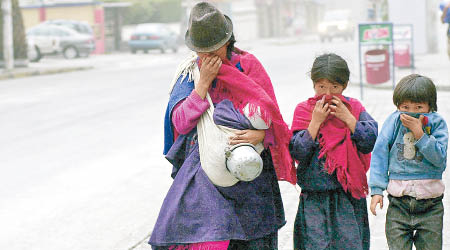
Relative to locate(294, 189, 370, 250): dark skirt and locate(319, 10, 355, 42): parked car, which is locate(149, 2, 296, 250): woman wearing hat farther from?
locate(319, 10, 355, 42): parked car

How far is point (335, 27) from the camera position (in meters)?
52.4

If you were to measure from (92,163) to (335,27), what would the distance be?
145 ft

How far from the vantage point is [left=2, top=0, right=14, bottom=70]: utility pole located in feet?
86.2

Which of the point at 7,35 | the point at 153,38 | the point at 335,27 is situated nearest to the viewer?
the point at 7,35

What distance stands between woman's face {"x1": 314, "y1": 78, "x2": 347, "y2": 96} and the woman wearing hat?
369mm

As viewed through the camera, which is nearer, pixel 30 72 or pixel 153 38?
pixel 30 72

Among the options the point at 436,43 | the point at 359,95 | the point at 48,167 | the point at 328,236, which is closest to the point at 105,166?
the point at 48,167

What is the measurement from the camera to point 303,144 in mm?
4098

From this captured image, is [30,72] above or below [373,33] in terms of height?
below

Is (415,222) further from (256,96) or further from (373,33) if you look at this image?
(373,33)

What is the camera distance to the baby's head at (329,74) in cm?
412

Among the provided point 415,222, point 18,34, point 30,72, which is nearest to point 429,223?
point 415,222

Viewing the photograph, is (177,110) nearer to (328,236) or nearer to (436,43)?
(328,236)

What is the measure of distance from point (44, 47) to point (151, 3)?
64.3 ft
